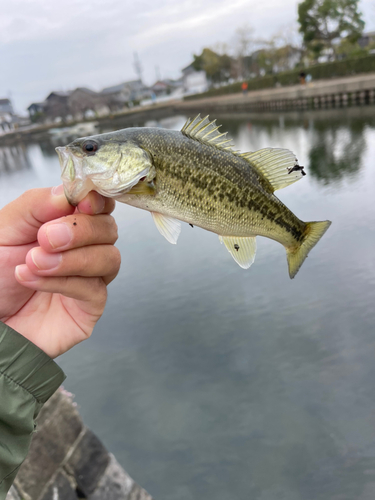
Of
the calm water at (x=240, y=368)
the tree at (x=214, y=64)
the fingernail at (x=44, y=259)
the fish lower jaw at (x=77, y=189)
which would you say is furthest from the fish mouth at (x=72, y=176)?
the tree at (x=214, y=64)

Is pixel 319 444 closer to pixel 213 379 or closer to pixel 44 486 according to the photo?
pixel 213 379

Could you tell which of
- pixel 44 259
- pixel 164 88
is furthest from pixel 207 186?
pixel 164 88

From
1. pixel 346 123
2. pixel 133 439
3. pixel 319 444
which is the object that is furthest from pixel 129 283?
pixel 346 123

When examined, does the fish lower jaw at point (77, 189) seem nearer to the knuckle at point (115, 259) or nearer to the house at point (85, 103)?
the knuckle at point (115, 259)

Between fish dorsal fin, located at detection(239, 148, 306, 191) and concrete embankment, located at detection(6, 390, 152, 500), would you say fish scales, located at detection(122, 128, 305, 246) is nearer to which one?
fish dorsal fin, located at detection(239, 148, 306, 191)

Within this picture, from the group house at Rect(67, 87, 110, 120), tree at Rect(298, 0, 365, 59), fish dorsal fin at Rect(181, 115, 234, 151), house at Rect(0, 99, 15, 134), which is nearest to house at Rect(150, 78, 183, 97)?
house at Rect(67, 87, 110, 120)
